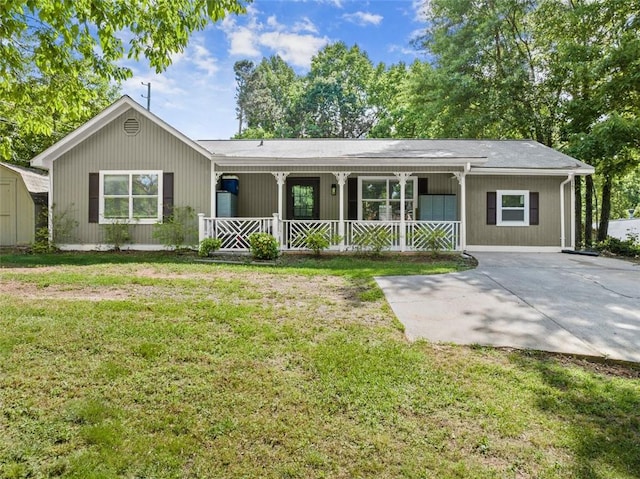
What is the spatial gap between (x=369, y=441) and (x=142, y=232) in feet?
33.0

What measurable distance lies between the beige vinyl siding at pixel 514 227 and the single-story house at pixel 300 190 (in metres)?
0.03

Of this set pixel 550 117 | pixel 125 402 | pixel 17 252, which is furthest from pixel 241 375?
pixel 550 117

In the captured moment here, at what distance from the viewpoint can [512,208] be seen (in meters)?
11.4

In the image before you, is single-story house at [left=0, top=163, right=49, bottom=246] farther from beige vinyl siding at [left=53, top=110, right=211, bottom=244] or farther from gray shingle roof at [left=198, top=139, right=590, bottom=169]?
gray shingle roof at [left=198, top=139, right=590, bottom=169]

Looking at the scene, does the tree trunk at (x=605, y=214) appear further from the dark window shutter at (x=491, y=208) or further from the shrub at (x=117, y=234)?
the shrub at (x=117, y=234)

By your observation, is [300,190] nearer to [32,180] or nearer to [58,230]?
[58,230]

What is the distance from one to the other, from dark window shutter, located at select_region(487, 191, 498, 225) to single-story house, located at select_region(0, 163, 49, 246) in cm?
1462

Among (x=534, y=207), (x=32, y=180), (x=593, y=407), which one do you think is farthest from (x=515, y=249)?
(x=32, y=180)

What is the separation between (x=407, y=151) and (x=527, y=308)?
23.8 ft


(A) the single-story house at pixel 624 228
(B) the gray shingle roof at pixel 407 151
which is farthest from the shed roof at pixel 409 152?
(A) the single-story house at pixel 624 228

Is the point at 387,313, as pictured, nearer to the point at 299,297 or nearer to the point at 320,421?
the point at 299,297

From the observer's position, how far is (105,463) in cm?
199

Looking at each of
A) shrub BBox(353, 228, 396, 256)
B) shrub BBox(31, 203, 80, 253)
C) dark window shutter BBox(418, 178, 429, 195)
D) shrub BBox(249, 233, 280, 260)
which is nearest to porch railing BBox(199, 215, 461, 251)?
shrub BBox(353, 228, 396, 256)

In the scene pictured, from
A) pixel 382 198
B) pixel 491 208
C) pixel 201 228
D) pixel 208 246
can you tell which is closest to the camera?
pixel 208 246
